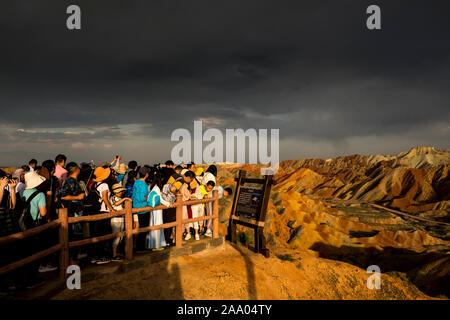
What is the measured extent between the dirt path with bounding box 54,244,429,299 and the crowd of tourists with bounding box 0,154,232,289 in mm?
858

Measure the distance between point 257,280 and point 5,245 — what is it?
17.0ft

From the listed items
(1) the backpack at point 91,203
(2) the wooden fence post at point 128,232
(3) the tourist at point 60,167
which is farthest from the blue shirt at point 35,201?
(2) the wooden fence post at point 128,232

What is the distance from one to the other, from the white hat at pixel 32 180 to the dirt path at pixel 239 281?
7.32 ft

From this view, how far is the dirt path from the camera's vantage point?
5312 mm

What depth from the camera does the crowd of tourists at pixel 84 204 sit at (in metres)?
4.86

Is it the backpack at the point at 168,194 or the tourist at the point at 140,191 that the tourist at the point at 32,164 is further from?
the backpack at the point at 168,194

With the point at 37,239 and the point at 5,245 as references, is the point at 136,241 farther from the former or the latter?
the point at 5,245

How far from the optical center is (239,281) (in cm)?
619

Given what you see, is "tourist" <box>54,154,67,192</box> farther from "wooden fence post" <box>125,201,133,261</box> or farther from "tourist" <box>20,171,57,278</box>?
"wooden fence post" <box>125,201,133,261</box>

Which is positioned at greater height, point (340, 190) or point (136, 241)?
point (136, 241)

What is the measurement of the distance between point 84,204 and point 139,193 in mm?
1250
